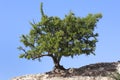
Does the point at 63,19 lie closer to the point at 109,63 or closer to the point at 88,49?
the point at 88,49

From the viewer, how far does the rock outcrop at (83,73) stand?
33.4 metres

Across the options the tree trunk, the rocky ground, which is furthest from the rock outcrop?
the tree trunk

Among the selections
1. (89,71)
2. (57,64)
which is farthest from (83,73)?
(57,64)

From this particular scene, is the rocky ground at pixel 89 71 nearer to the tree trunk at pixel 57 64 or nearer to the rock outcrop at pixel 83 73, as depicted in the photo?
the rock outcrop at pixel 83 73

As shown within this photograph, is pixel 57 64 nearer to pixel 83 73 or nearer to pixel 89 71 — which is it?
pixel 83 73

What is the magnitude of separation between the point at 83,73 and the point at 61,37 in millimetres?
3155

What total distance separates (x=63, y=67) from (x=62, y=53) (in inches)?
86.4

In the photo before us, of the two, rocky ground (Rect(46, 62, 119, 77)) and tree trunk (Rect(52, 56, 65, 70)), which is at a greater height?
tree trunk (Rect(52, 56, 65, 70))

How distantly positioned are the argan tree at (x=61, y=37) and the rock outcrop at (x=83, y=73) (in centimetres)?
135

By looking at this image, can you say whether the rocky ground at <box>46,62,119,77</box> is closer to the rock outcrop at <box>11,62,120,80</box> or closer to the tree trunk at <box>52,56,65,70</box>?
the rock outcrop at <box>11,62,120,80</box>

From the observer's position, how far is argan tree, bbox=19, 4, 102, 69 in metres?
34.5

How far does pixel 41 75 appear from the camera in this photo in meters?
35.7

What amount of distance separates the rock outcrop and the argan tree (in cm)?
135

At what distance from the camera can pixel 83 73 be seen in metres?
34.9
